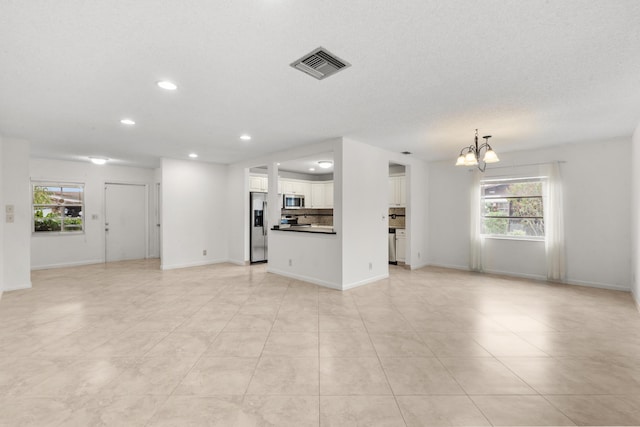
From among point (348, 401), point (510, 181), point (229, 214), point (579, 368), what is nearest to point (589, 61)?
point (579, 368)

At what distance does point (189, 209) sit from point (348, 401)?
6.22m

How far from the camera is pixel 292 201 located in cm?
850

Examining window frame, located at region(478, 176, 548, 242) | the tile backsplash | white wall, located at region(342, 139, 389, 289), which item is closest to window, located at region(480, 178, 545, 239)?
window frame, located at region(478, 176, 548, 242)

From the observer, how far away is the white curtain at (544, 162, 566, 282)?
5.34 m

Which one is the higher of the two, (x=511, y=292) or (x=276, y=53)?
(x=276, y=53)

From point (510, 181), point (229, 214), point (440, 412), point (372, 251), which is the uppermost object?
point (510, 181)

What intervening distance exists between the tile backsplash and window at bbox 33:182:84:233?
7.90m

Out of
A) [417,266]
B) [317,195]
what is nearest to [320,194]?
[317,195]

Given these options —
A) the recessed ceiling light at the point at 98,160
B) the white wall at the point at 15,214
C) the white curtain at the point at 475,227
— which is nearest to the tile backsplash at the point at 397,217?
the white curtain at the point at 475,227

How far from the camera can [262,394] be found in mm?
2072

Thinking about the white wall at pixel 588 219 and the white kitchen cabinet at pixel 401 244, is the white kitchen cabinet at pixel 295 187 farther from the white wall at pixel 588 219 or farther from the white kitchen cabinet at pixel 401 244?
the white wall at pixel 588 219

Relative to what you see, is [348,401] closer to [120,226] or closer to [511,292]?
[511,292]

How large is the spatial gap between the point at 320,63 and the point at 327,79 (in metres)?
0.31

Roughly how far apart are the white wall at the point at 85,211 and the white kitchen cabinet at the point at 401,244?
7086 mm
